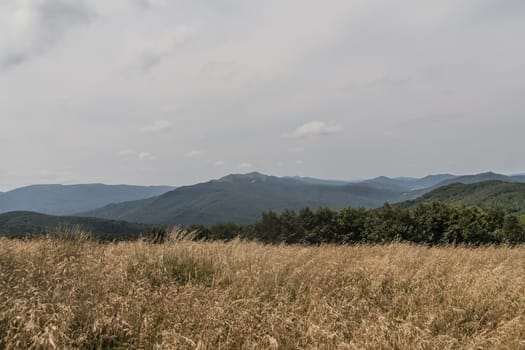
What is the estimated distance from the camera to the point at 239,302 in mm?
4078

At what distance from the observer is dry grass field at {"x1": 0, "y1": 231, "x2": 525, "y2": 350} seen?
10.4 ft

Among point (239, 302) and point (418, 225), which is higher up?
point (239, 302)

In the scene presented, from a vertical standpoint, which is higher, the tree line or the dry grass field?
the dry grass field

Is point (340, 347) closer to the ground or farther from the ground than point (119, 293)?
closer to the ground

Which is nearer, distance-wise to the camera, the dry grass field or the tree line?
the dry grass field

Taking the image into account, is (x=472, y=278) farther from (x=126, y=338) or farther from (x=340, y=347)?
(x=126, y=338)

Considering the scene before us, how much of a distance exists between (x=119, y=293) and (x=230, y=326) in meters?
1.55

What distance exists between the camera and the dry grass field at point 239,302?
316 cm

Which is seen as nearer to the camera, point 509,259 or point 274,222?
point 509,259

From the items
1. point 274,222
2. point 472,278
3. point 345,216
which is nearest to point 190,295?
point 472,278

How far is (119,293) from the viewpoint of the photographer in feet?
13.4

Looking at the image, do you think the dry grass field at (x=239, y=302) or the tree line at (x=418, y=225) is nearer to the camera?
the dry grass field at (x=239, y=302)

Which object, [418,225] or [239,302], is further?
[418,225]

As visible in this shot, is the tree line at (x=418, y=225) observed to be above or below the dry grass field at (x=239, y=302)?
below
